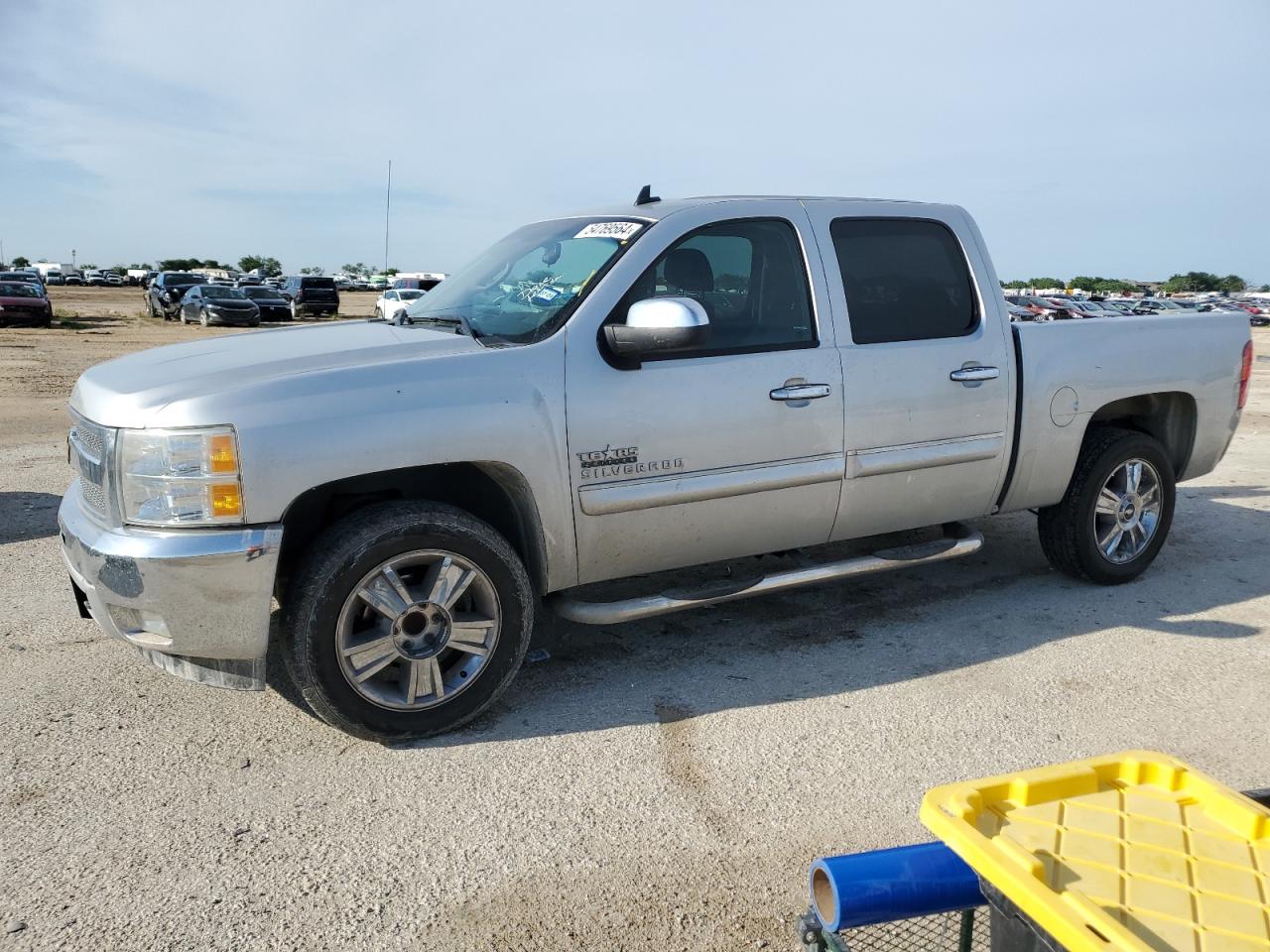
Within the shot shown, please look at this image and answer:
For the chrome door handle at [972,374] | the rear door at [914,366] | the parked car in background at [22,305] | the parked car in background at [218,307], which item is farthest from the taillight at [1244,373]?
the parked car in background at [218,307]

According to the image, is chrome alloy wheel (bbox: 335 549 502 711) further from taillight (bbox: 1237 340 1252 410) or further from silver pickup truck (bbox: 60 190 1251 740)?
taillight (bbox: 1237 340 1252 410)

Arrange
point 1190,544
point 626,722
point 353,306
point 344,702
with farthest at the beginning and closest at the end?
point 353,306
point 1190,544
point 626,722
point 344,702

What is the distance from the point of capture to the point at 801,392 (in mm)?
4164

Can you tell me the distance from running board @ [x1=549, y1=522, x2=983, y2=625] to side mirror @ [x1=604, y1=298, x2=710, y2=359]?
3.19 ft

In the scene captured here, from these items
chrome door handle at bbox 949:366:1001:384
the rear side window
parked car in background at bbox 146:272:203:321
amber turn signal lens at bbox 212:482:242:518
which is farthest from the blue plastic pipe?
parked car in background at bbox 146:272:203:321

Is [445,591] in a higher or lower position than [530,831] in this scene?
higher

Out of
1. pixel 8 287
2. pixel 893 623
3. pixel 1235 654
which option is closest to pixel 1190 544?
pixel 1235 654

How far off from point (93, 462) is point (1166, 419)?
16.8 feet

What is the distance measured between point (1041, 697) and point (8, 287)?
3123 cm

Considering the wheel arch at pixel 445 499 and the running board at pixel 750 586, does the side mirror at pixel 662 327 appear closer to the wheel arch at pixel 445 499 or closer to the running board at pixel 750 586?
the wheel arch at pixel 445 499

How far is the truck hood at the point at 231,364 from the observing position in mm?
3328

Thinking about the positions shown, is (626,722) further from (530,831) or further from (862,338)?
(862,338)

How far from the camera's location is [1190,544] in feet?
20.7

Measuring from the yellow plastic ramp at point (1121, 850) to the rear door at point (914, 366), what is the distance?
2.45m
